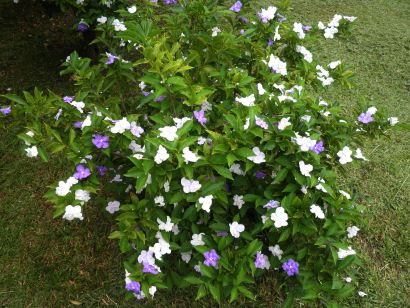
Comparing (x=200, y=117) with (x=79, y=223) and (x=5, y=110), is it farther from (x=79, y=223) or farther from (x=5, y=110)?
(x=79, y=223)

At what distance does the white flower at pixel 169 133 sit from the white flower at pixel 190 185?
17cm

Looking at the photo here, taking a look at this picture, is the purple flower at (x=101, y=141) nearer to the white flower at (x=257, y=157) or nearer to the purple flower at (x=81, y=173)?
the purple flower at (x=81, y=173)

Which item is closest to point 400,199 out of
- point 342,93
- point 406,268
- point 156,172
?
point 406,268

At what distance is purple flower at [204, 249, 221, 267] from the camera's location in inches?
68.2

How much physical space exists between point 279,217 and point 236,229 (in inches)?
9.2

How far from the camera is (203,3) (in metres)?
2.06

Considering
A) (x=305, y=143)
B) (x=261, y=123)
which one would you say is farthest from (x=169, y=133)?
(x=305, y=143)

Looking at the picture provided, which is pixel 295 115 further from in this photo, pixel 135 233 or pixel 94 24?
pixel 94 24

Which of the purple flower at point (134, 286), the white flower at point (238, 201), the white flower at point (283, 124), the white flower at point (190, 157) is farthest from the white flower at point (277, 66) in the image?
the purple flower at point (134, 286)

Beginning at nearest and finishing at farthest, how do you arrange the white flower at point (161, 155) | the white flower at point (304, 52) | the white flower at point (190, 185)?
the white flower at point (161, 155), the white flower at point (190, 185), the white flower at point (304, 52)

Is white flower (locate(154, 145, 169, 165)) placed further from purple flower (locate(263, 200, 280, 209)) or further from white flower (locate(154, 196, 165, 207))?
purple flower (locate(263, 200, 280, 209))

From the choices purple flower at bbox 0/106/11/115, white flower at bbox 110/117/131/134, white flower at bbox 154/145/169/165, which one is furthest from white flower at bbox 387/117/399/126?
purple flower at bbox 0/106/11/115

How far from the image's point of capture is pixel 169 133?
158 centimetres

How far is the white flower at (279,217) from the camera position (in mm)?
1676
